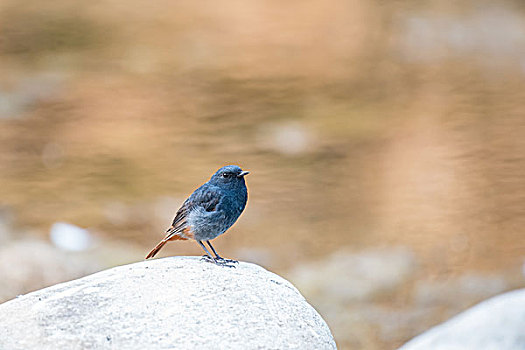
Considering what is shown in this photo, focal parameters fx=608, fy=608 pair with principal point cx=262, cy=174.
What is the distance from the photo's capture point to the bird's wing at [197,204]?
3.05 meters

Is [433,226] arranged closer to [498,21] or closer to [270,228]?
[270,228]

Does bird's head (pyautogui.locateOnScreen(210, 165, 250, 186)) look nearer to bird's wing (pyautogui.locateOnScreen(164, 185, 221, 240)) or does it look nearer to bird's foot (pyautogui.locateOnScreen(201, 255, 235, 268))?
bird's wing (pyautogui.locateOnScreen(164, 185, 221, 240))

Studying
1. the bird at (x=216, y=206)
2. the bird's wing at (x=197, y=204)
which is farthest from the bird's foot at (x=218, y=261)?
the bird's wing at (x=197, y=204)

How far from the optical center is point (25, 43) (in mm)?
6297

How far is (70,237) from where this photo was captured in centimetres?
587

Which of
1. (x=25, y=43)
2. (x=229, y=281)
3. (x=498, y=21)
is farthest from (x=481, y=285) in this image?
(x=25, y=43)

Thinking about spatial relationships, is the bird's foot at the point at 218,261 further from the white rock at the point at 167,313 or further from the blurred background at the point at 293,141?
the blurred background at the point at 293,141

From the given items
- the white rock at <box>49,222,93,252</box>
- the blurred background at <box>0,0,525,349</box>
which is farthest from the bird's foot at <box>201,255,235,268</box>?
the white rock at <box>49,222,93,252</box>

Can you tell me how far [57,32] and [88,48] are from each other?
1.15ft

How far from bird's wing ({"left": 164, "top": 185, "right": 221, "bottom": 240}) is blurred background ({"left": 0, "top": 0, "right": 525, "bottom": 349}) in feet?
8.87

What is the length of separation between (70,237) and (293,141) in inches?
95.2

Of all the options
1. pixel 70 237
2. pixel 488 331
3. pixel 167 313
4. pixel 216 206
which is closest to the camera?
pixel 167 313

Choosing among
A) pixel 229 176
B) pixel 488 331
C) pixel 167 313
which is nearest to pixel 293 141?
pixel 488 331

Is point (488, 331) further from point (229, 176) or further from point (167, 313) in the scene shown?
point (167, 313)
